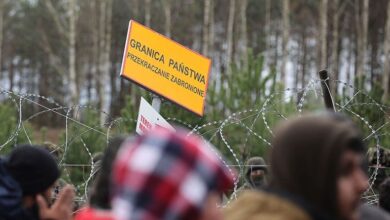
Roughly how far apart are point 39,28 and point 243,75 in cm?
2086

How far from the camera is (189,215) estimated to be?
4.66 ft

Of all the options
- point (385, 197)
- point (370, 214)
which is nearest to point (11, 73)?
point (385, 197)

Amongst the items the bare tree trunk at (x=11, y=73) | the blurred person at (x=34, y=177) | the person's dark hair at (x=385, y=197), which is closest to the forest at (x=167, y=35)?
the bare tree trunk at (x=11, y=73)

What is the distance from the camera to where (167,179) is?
4.61ft

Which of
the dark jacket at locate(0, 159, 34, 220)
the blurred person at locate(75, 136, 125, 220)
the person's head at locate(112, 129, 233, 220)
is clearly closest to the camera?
the person's head at locate(112, 129, 233, 220)

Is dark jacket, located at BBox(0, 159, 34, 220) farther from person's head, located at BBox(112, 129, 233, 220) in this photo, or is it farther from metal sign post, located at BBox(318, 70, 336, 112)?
metal sign post, located at BBox(318, 70, 336, 112)

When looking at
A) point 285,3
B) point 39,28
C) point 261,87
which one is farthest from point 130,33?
point 39,28

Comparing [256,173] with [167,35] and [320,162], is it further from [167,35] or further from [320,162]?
[167,35]

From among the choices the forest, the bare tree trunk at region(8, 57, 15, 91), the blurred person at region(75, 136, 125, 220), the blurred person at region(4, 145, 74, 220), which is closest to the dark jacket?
the blurred person at region(4, 145, 74, 220)

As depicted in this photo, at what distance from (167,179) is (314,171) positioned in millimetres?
385

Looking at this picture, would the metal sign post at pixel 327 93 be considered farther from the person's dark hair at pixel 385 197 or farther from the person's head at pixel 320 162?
the person's head at pixel 320 162

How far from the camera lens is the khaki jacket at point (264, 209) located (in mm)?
1663

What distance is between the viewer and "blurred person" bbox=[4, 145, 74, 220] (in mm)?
2451

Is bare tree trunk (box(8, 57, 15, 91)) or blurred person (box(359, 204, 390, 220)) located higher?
bare tree trunk (box(8, 57, 15, 91))
